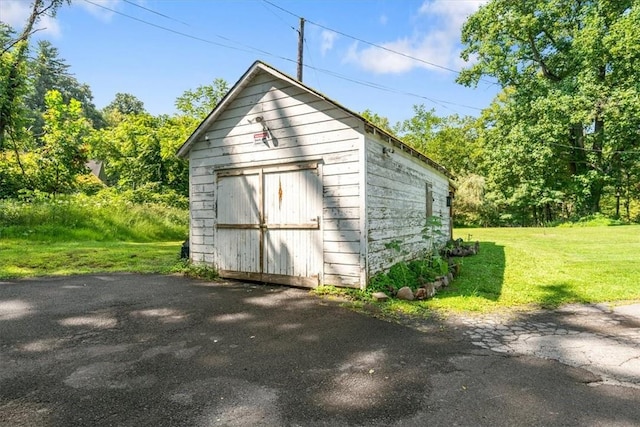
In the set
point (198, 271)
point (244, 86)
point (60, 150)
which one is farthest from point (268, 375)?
point (60, 150)

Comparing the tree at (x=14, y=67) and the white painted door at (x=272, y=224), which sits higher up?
the tree at (x=14, y=67)

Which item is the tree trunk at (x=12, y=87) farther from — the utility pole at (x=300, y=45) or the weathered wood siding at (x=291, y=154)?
the weathered wood siding at (x=291, y=154)

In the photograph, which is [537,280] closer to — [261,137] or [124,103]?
[261,137]

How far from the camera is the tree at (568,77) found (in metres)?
20.8

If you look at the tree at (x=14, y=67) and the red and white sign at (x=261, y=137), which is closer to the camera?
the red and white sign at (x=261, y=137)

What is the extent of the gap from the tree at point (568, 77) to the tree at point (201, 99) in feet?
63.2

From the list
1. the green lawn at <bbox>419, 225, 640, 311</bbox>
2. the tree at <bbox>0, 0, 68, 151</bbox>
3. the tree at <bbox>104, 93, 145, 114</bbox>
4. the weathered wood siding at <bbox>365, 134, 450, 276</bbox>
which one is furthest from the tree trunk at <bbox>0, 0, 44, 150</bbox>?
the tree at <bbox>104, 93, 145, 114</bbox>

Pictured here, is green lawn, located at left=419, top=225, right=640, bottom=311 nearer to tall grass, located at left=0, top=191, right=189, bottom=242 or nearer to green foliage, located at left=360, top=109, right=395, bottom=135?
tall grass, located at left=0, top=191, right=189, bottom=242

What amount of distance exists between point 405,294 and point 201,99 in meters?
27.3

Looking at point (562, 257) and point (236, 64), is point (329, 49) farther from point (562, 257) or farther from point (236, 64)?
point (562, 257)

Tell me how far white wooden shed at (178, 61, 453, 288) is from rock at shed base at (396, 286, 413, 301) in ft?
1.96

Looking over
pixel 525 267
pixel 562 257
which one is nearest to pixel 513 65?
pixel 562 257

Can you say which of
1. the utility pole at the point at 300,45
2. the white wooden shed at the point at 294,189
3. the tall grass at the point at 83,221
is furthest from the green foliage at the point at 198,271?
the utility pole at the point at 300,45

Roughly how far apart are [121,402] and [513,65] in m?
29.2
